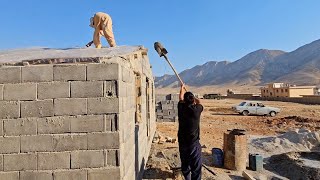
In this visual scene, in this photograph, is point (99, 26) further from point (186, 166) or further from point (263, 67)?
point (263, 67)

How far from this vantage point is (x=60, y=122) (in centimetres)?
369

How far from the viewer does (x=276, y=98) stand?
44719 mm

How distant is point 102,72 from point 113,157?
38.8 inches

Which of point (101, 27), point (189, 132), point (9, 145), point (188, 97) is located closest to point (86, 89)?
point (9, 145)

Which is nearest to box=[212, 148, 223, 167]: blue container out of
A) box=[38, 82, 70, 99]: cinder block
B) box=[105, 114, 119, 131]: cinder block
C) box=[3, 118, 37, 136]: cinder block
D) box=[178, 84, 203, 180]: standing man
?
box=[178, 84, 203, 180]: standing man

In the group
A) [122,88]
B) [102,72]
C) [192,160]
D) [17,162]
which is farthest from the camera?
[192,160]

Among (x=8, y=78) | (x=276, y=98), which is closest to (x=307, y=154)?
(x=8, y=78)

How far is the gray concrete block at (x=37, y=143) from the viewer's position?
3633 mm

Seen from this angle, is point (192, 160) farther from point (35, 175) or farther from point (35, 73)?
point (35, 73)

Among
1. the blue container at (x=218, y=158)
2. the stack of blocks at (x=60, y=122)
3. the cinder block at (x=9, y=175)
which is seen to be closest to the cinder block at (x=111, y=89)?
the stack of blocks at (x=60, y=122)

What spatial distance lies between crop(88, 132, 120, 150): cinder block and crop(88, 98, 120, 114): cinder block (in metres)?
→ 0.26

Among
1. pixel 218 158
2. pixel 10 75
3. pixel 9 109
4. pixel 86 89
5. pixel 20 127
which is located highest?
pixel 10 75

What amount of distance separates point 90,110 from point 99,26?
3.68m

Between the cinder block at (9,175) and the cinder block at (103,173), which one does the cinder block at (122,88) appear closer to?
the cinder block at (103,173)
